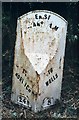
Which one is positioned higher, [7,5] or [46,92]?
[7,5]

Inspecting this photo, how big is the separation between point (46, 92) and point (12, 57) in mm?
454

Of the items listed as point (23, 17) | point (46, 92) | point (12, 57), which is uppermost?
point (23, 17)

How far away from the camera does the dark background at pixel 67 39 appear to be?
367cm

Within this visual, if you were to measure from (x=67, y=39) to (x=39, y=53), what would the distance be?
341mm

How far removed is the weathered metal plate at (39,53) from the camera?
3.54 meters

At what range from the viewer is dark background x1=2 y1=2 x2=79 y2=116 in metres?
3.67

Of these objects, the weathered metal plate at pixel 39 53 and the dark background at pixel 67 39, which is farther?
the dark background at pixel 67 39

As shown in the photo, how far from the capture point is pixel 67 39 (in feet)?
12.3

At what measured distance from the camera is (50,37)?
3561 millimetres

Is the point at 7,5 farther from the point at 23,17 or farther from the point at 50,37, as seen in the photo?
the point at 50,37

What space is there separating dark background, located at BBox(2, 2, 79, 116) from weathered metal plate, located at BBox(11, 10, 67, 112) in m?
0.12

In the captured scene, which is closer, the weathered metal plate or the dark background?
the weathered metal plate

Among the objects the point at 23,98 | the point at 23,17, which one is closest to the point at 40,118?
the point at 23,98

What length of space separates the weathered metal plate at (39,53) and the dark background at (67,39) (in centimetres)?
12
